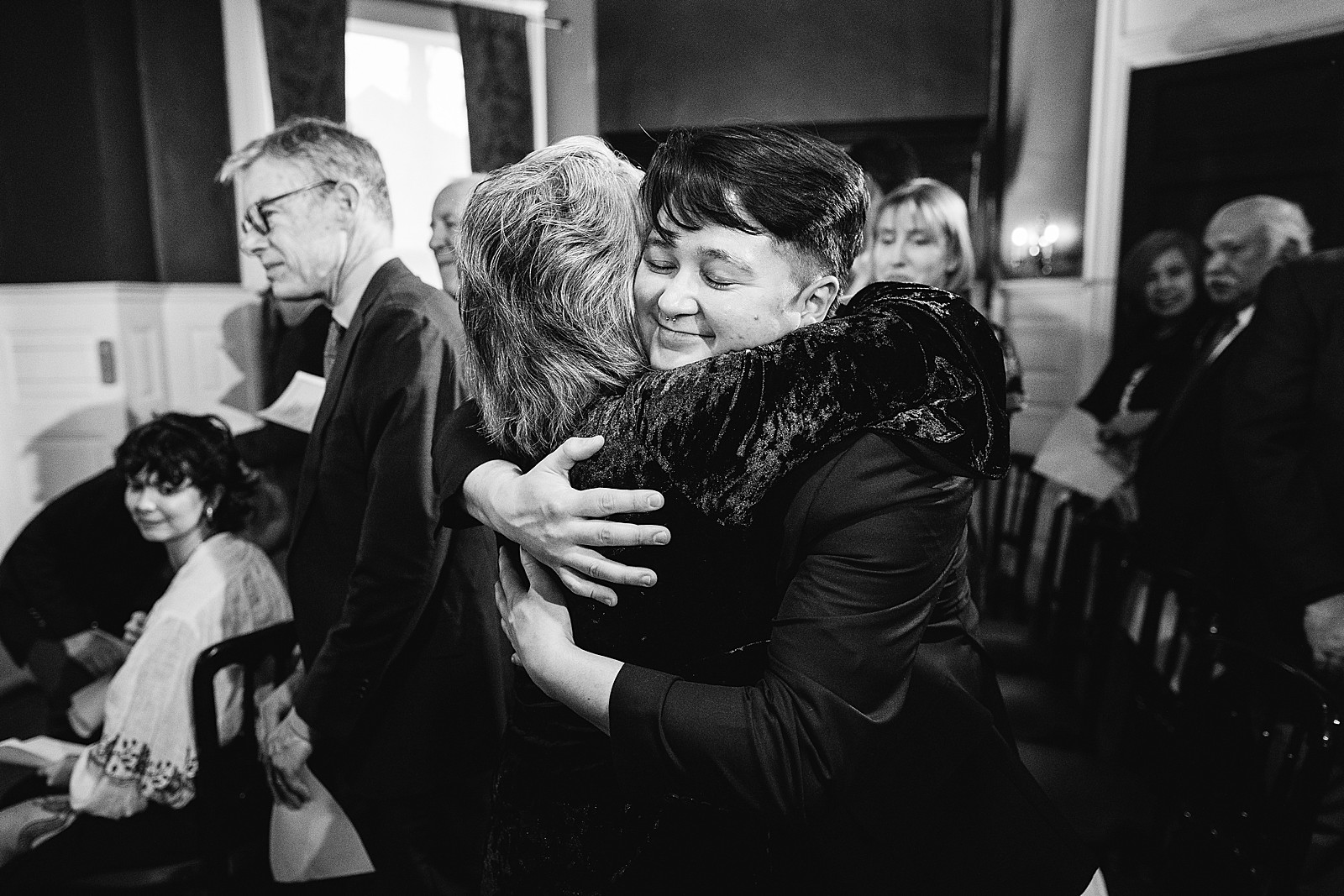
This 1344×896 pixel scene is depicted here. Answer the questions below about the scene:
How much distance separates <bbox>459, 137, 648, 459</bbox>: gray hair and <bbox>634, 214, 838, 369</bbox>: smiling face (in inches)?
0.8

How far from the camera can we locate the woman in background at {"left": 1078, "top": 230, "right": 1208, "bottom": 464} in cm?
342

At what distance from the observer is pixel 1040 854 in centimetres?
91

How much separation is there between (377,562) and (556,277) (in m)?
0.74

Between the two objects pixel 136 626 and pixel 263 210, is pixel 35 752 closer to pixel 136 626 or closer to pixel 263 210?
pixel 136 626

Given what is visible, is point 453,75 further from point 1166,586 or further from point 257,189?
point 1166,586

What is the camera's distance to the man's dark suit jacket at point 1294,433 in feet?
6.43

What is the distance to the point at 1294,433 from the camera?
2041mm

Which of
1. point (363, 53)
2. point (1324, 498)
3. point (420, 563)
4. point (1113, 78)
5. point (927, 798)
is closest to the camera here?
point (927, 798)

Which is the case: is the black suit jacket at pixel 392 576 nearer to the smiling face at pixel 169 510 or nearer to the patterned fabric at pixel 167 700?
the patterned fabric at pixel 167 700

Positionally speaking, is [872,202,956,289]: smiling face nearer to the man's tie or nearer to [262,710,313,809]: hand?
the man's tie

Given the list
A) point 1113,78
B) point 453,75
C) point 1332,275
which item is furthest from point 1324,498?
point 453,75

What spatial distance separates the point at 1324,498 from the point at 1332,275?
1.64 feet


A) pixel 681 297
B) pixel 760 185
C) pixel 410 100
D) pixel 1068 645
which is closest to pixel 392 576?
pixel 681 297

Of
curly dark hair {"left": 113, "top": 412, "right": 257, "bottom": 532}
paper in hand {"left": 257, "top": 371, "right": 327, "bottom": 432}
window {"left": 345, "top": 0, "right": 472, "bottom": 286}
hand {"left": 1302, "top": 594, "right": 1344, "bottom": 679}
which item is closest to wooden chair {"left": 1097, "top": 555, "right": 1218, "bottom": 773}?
hand {"left": 1302, "top": 594, "right": 1344, "bottom": 679}
